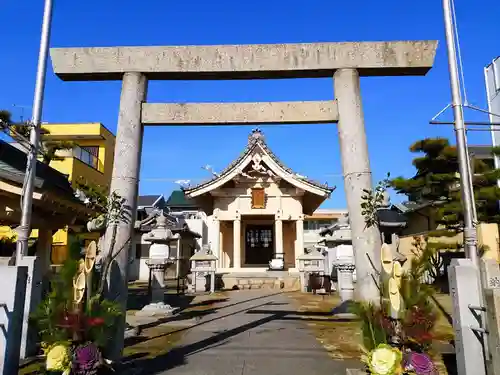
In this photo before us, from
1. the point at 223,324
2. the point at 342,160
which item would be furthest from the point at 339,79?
the point at 223,324

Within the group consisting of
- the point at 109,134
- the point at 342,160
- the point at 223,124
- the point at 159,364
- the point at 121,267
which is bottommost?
the point at 159,364

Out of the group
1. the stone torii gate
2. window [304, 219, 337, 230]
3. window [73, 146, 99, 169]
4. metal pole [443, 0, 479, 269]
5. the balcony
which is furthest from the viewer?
window [304, 219, 337, 230]

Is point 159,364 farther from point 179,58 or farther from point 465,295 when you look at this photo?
point 179,58

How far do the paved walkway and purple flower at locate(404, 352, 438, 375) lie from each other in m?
1.46

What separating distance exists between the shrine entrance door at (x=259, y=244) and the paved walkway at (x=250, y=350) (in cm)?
1596

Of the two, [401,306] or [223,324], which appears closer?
[401,306]

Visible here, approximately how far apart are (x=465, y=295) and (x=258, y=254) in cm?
2300

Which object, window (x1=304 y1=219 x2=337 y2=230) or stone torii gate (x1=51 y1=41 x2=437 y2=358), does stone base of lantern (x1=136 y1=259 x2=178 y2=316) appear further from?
window (x1=304 y1=219 x2=337 y2=230)

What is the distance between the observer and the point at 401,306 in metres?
5.02

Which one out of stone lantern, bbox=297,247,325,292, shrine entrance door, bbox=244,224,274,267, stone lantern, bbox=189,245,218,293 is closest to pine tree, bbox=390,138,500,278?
stone lantern, bbox=297,247,325,292

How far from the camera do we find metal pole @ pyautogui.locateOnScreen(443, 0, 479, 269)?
560 cm

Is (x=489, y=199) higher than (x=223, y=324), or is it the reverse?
(x=489, y=199)

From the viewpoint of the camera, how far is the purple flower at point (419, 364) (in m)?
4.63

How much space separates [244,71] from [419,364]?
508 centimetres
